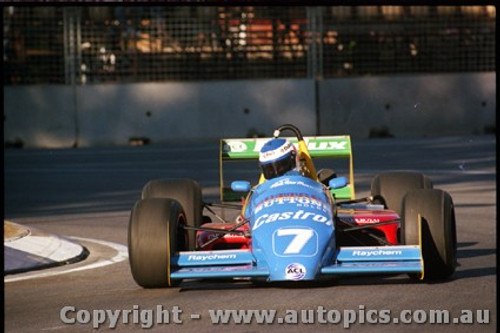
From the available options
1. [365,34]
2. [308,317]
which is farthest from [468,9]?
[308,317]

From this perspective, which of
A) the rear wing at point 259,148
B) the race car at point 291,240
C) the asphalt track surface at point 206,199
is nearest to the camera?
the asphalt track surface at point 206,199

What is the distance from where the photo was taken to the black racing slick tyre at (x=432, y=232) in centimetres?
1166

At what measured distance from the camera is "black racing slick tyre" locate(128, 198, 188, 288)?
11.4 m

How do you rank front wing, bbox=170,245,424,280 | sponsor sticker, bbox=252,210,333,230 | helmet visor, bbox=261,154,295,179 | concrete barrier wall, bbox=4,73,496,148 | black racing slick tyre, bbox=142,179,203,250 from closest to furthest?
front wing, bbox=170,245,424,280 < sponsor sticker, bbox=252,210,333,230 < helmet visor, bbox=261,154,295,179 < black racing slick tyre, bbox=142,179,203,250 < concrete barrier wall, bbox=4,73,496,148

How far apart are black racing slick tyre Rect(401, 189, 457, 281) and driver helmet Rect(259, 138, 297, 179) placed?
4.10 feet

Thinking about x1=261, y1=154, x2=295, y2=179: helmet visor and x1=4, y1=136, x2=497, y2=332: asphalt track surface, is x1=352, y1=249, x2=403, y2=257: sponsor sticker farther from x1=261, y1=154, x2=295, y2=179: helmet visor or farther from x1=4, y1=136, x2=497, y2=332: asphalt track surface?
x1=261, y1=154, x2=295, y2=179: helmet visor

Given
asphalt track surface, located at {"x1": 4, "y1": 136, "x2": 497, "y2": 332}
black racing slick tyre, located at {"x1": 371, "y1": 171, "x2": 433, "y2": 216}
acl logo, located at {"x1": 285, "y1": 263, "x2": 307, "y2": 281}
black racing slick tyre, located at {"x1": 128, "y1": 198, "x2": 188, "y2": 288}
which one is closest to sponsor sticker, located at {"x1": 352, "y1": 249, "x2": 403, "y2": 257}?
asphalt track surface, located at {"x1": 4, "y1": 136, "x2": 497, "y2": 332}

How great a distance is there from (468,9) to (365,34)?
7.80 feet

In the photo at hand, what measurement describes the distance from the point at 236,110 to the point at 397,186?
55.8ft

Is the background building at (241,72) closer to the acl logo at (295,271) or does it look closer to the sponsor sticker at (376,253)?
the sponsor sticker at (376,253)

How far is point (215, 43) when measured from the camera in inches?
1246

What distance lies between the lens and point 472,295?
1102 centimetres

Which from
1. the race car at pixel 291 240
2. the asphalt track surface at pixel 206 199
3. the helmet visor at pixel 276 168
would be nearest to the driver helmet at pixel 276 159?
the helmet visor at pixel 276 168

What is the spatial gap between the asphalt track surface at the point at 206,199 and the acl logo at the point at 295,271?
0.49 feet
